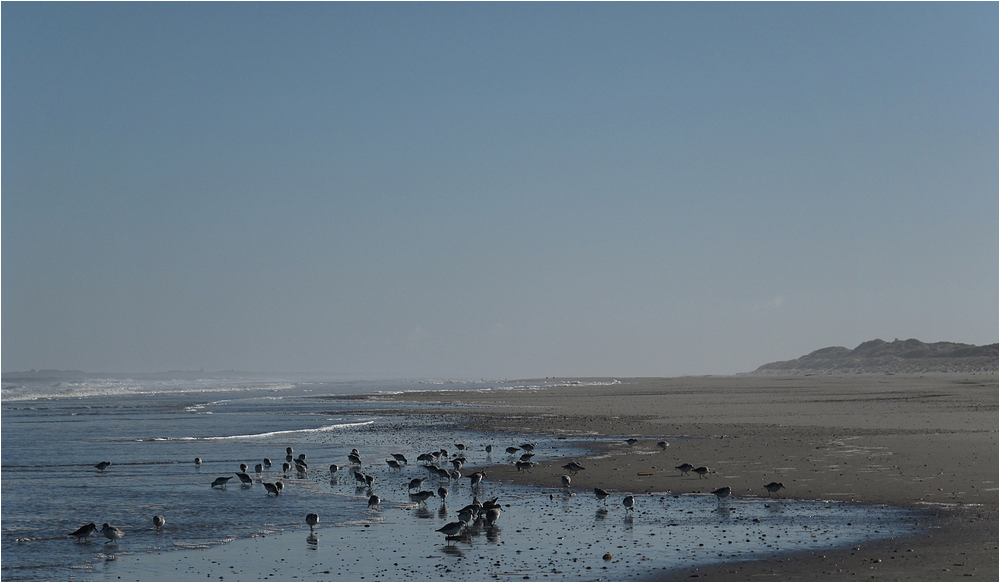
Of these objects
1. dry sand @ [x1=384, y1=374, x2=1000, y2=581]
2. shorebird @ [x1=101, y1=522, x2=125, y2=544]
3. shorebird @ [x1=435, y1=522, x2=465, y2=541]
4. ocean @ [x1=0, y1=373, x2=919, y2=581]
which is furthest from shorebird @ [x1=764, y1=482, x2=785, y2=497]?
shorebird @ [x1=101, y1=522, x2=125, y2=544]

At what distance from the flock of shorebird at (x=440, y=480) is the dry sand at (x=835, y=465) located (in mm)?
462

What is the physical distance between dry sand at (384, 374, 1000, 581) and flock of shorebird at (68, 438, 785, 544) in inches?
18.2

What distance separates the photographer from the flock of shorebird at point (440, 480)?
14.0 meters

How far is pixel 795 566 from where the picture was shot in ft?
36.7

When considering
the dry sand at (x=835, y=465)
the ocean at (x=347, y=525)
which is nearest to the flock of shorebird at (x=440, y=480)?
the ocean at (x=347, y=525)

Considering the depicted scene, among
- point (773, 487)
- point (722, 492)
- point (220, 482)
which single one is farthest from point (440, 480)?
point (773, 487)

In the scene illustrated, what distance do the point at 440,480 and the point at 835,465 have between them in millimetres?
10079

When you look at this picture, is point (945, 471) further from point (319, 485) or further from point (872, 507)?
point (319, 485)

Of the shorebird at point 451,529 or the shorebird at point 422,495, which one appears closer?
the shorebird at point 451,529

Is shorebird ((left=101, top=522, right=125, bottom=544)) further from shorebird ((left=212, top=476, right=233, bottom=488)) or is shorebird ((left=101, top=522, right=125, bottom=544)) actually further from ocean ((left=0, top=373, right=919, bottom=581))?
shorebird ((left=212, top=476, right=233, bottom=488))

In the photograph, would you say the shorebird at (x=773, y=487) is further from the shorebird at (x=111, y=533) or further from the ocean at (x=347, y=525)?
the shorebird at (x=111, y=533)

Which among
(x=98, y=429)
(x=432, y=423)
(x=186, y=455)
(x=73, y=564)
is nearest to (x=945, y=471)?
(x=73, y=564)

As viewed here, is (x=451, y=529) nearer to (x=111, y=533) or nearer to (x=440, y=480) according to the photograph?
(x=111, y=533)

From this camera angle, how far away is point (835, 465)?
67.8 feet
